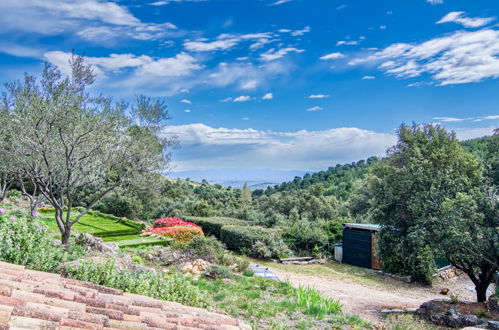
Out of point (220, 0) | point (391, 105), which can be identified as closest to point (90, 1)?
point (220, 0)

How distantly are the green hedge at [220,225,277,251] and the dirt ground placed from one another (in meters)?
2.24

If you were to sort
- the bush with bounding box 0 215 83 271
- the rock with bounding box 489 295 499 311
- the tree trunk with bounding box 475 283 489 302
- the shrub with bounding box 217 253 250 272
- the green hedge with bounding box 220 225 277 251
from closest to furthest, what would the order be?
the bush with bounding box 0 215 83 271
the rock with bounding box 489 295 499 311
the tree trunk with bounding box 475 283 489 302
the shrub with bounding box 217 253 250 272
the green hedge with bounding box 220 225 277 251

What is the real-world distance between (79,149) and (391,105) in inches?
980

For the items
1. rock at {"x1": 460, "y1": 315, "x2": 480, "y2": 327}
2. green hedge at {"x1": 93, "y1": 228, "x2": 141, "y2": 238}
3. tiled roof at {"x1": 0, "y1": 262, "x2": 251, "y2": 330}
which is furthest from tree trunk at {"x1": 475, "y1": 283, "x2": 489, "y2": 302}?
green hedge at {"x1": 93, "y1": 228, "x2": 141, "y2": 238}

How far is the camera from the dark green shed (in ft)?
57.2

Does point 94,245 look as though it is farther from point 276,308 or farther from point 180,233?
point 180,233

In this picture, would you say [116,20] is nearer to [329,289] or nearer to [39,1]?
[39,1]

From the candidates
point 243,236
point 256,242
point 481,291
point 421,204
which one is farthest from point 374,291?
point 243,236

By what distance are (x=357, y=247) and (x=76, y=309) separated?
1717cm

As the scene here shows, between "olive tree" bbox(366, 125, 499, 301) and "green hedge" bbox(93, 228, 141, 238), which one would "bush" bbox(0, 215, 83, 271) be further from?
"green hedge" bbox(93, 228, 141, 238)

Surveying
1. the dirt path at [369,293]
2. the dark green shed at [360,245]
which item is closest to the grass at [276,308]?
the dirt path at [369,293]

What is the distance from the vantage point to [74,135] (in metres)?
8.50

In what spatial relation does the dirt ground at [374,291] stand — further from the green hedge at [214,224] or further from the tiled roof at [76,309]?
the tiled roof at [76,309]

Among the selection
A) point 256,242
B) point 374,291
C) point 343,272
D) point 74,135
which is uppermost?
point 74,135
